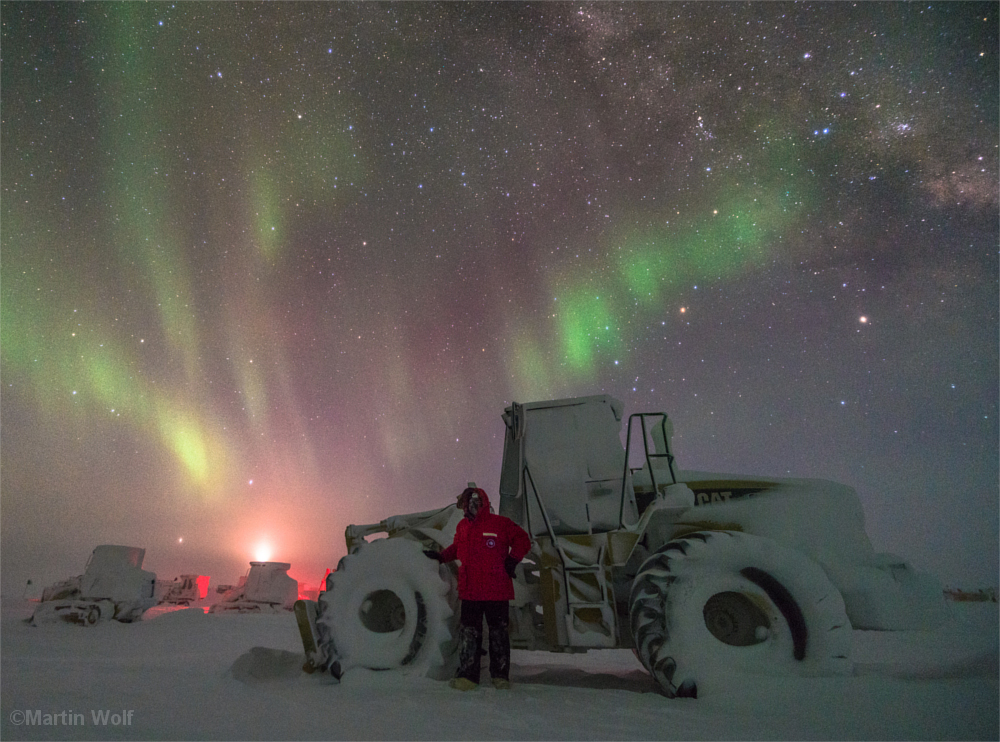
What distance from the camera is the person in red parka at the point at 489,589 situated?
5.09 metres

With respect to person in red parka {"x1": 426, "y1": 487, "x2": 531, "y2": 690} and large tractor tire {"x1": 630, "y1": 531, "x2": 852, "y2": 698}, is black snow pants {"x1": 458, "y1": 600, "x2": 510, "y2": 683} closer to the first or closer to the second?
person in red parka {"x1": 426, "y1": 487, "x2": 531, "y2": 690}

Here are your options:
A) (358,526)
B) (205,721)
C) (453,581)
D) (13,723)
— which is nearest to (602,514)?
(453,581)

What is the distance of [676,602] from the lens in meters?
4.67

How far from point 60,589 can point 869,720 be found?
22307 mm

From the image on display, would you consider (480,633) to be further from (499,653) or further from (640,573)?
(640,573)

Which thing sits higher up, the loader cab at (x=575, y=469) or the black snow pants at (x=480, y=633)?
the loader cab at (x=575, y=469)

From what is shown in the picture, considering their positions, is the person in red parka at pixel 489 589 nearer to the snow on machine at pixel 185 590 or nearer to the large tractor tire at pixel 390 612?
the large tractor tire at pixel 390 612

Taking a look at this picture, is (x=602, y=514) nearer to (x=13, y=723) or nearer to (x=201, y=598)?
(x=13, y=723)

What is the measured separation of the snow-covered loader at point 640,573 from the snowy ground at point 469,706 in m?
0.32

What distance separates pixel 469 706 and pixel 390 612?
2.14 meters

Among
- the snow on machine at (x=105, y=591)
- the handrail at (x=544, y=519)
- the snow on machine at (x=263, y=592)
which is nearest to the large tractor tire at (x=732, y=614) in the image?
the handrail at (x=544, y=519)

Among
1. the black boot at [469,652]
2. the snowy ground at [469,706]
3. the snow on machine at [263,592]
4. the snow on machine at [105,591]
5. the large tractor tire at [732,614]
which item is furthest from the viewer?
the snow on machine at [263,592]

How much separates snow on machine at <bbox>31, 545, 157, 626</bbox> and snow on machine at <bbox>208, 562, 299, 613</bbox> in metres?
5.61

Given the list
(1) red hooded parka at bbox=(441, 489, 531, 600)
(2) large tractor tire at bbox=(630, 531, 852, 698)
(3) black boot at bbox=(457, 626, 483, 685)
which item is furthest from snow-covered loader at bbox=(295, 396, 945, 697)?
(1) red hooded parka at bbox=(441, 489, 531, 600)
